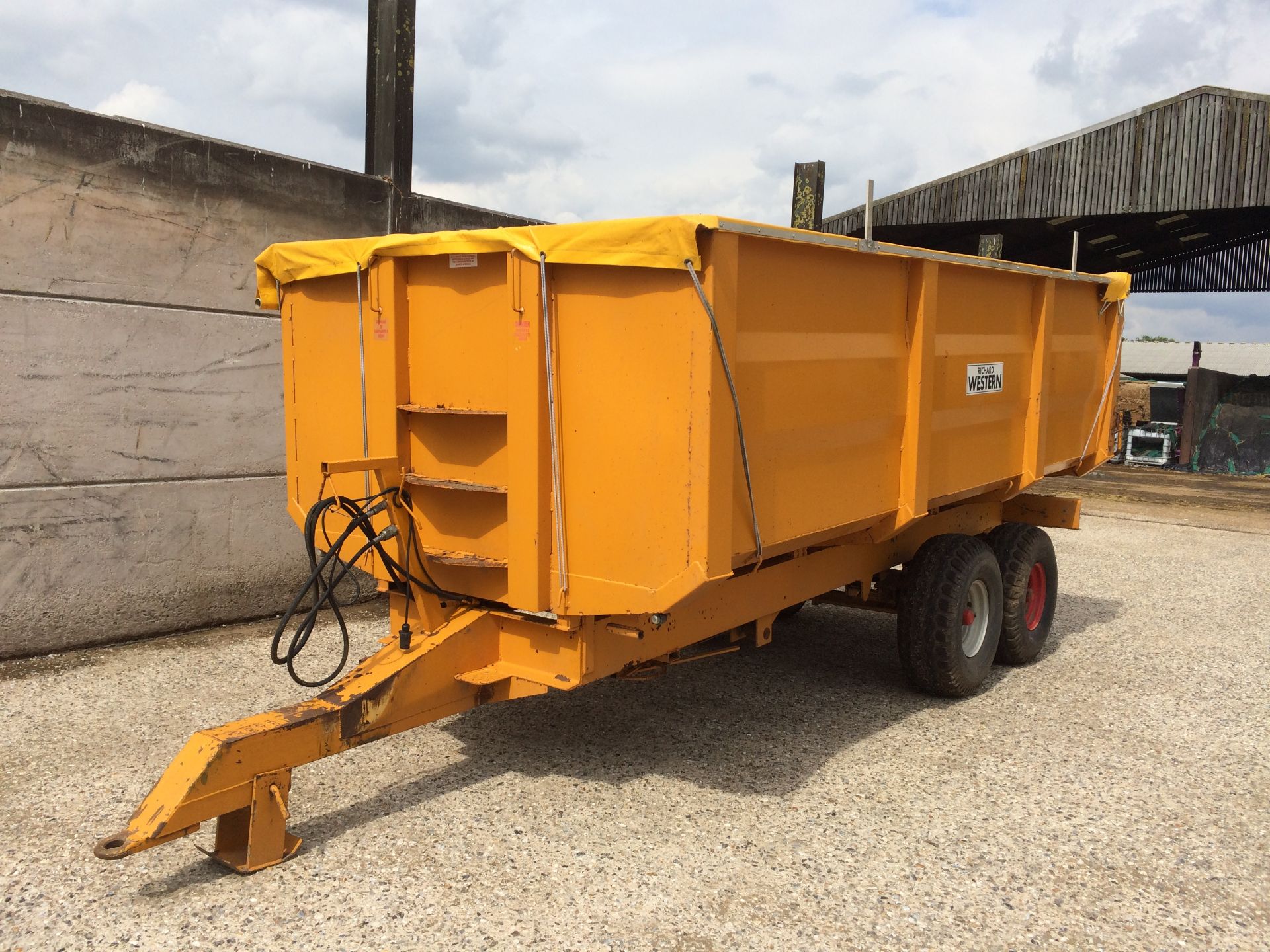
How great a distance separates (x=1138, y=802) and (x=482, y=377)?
10.7 feet

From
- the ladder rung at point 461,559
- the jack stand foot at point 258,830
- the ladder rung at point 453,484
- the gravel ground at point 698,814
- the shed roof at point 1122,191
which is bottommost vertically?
the gravel ground at point 698,814

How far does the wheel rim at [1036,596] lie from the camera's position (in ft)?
21.0

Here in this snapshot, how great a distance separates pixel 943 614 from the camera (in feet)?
17.4

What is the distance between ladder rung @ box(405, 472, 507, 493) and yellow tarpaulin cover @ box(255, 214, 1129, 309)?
0.91m

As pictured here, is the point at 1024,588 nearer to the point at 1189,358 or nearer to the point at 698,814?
the point at 698,814

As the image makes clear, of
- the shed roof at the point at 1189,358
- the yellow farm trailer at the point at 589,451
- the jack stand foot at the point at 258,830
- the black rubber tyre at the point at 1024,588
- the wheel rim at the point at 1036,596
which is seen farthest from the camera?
the shed roof at the point at 1189,358

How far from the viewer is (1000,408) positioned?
18.5 feet

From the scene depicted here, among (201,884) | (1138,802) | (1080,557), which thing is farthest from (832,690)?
(1080,557)

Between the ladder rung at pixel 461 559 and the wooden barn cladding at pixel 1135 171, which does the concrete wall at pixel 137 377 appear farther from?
the wooden barn cladding at pixel 1135 171

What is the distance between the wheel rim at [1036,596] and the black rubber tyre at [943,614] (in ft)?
3.09

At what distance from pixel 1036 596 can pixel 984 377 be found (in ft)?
6.02

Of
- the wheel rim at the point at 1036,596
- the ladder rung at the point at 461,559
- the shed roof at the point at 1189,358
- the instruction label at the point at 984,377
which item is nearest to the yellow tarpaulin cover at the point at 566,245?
the ladder rung at the point at 461,559

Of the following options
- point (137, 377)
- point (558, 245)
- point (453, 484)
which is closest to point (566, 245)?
point (558, 245)

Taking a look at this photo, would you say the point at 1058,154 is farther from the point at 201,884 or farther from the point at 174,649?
the point at 201,884
